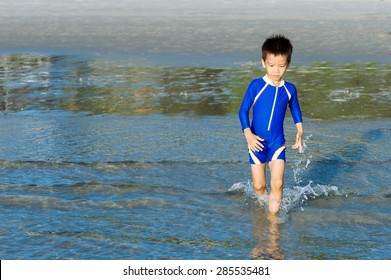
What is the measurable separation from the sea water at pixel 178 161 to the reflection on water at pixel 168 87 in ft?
0.12

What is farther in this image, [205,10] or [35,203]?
[205,10]

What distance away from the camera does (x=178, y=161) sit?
916 cm

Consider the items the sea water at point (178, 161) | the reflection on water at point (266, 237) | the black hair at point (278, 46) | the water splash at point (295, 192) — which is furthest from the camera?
the water splash at point (295, 192)

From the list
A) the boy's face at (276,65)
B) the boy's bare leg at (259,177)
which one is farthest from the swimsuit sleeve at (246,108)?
the boy's bare leg at (259,177)

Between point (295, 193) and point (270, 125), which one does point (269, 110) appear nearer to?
point (270, 125)

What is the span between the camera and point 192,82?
15.9 m

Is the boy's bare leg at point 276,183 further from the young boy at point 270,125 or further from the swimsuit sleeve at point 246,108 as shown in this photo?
the swimsuit sleeve at point 246,108

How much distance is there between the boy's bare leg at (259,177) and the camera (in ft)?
23.8

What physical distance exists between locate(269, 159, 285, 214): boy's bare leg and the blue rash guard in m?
0.07

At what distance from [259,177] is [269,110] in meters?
0.67

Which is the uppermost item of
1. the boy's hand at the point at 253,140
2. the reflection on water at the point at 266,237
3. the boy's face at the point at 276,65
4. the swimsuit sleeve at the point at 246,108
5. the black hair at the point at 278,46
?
the black hair at the point at 278,46
